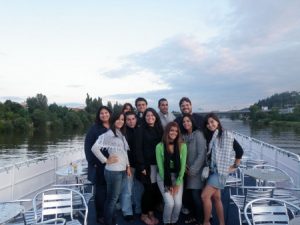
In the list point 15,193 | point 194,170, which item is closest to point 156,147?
point 194,170

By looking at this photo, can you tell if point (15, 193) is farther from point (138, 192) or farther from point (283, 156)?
point (283, 156)

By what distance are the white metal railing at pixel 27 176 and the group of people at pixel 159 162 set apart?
70.3 inches

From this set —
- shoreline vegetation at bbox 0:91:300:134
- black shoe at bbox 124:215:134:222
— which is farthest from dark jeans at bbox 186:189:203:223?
shoreline vegetation at bbox 0:91:300:134

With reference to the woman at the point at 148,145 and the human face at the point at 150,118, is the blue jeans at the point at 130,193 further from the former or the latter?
the human face at the point at 150,118

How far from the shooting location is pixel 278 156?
23.3 ft

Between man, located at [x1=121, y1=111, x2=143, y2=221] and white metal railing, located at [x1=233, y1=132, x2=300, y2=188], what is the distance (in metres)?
3.12

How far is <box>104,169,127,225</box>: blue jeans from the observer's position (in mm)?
4000

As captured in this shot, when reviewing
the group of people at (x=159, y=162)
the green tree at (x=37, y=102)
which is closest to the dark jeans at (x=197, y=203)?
the group of people at (x=159, y=162)

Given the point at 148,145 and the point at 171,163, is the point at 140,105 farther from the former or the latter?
the point at 171,163

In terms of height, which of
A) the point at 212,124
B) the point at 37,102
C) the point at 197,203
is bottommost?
the point at 197,203

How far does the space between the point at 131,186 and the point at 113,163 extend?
2.13 feet

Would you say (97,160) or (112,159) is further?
(97,160)

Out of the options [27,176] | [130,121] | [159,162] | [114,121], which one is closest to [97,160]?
[114,121]

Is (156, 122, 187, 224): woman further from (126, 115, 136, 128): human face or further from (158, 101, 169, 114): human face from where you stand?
(158, 101, 169, 114): human face
